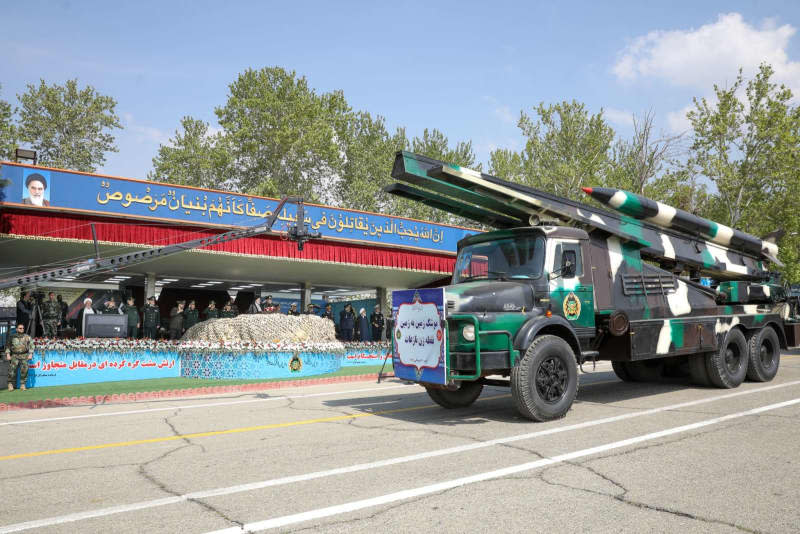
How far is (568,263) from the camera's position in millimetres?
7949

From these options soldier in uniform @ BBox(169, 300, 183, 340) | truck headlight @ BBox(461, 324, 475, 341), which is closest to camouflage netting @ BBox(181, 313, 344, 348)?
soldier in uniform @ BBox(169, 300, 183, 340)

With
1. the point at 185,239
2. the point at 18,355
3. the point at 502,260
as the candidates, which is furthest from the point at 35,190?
the point at 502,260

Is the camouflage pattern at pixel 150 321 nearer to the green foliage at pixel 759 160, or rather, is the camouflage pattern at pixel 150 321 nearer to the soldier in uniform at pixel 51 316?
the soldier in uniform at pixel 51 316

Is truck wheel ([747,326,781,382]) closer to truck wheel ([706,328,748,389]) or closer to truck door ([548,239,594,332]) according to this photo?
truck wheel ([706,328,748,389])

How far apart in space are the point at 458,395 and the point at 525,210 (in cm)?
306

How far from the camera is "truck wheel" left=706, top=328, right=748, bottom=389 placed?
32.6 ft

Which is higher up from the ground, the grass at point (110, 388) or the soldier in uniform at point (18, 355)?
the soldier in uniform at point (18, 355)

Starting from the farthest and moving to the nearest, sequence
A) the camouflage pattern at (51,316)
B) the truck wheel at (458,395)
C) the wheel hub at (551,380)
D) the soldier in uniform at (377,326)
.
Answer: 1. the soldier in uniform at (377,326)
2. the camouflage pattern at (51,316)
3. the truck wheel at (458,395)
4. the wheel hub at (551,380)

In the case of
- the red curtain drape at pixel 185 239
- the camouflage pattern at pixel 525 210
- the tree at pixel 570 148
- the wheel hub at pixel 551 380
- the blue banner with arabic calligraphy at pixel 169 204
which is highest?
the tree at pixel 570 148

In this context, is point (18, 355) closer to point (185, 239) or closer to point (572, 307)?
point (185, 239)

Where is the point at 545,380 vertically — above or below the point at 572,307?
below

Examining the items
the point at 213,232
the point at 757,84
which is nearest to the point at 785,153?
the point at 757,84

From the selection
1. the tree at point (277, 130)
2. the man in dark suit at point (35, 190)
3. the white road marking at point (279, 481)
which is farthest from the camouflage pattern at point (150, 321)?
the tree at point (277, 130)

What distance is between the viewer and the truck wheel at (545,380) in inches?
275
